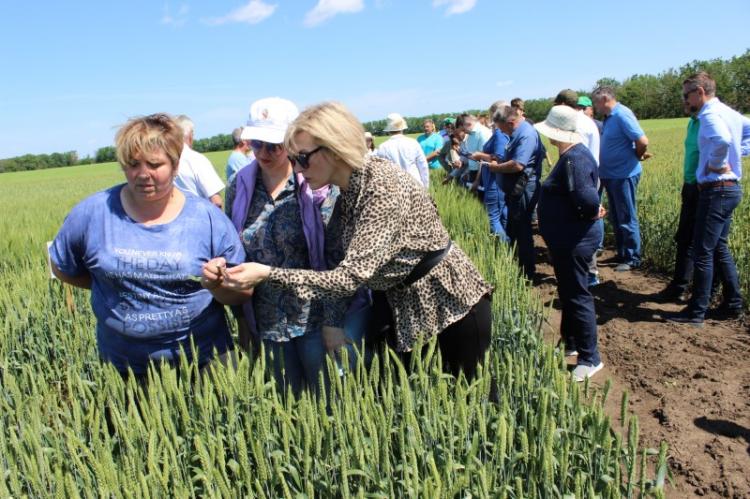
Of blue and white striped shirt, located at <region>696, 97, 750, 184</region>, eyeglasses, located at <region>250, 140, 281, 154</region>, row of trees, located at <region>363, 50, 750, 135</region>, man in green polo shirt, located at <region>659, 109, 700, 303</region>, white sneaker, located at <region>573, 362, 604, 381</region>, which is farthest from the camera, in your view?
row of trees, located at <region>363, 50, 750, 135</region>

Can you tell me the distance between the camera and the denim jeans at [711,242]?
157 inches

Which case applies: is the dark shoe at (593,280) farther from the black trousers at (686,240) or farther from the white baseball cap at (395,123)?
the white baseball cap at (395,123)

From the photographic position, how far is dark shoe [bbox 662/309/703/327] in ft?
13.8

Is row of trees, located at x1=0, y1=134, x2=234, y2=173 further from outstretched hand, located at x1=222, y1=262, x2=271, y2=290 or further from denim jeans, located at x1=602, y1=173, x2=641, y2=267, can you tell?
outstretched hand, located at x1=222, y1=262, x2=271, y2=290

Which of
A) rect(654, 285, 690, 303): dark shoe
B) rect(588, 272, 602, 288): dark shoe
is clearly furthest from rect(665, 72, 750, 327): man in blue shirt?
rect(588, 272, 602, 288): dark shoe

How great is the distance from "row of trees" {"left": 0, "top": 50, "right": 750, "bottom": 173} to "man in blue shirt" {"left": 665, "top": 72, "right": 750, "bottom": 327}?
4188 cm

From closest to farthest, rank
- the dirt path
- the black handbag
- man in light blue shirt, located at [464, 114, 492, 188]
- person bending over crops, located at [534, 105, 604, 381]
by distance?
the black handbag
the dirt path
person bending over crops, located at [534, 105, 604, 381]
man in light blue shirt, located at [464, 114, 492, 188]

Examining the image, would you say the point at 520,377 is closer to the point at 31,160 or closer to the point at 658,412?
the point at 658,412

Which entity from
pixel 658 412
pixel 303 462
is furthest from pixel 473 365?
pixel 658 412

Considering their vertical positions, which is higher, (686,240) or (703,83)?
(703,83)

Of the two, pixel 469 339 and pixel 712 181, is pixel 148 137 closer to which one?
pixel 469 339

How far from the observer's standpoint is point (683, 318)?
4324mm

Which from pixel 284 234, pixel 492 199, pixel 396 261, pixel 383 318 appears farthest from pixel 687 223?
pixel 284 234

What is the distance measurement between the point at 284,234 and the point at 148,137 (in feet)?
1.94
